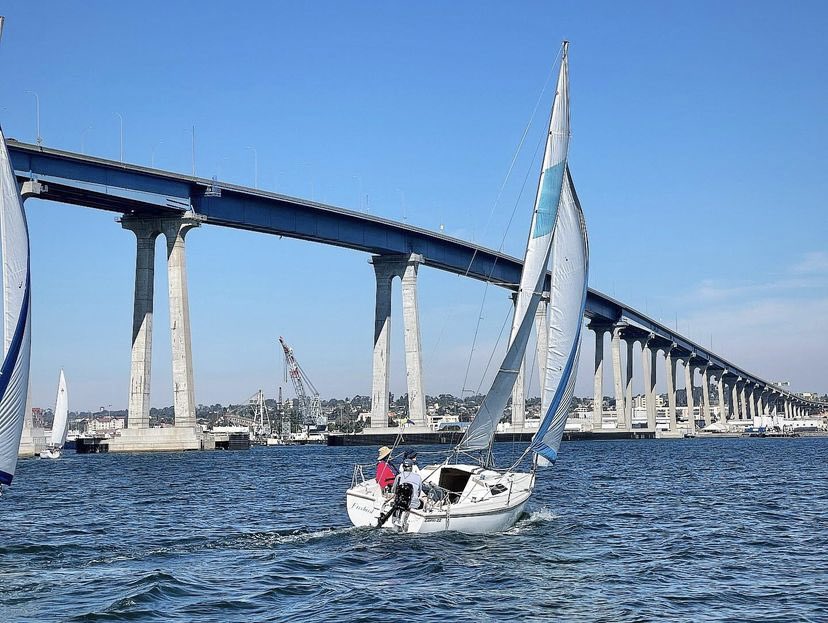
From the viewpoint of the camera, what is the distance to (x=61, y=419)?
94.4 metres

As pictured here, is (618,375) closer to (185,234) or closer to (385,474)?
(185,234)

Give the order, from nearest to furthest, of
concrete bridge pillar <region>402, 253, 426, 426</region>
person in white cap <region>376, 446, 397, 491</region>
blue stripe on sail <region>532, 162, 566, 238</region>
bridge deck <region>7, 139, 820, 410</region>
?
person in white cap <region>376, 446, 397, 491</region> < blue stripe on sail <region>532, 162, 566, 238</region> < bridge deck <region>7, 139, 820, 410</region> < concrete bridge pillar <region>402, 253, 426, 426</region>

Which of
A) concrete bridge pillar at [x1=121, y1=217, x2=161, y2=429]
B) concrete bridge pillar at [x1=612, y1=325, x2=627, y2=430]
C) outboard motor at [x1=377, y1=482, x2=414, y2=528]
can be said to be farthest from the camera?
concrete bridge pillar at [x1=612, y1=325, x2=627, y2=430]

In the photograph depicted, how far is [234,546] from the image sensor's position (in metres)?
25.6

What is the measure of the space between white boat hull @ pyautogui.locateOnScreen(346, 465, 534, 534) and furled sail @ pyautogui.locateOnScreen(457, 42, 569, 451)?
162 cm

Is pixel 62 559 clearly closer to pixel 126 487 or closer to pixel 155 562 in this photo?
pixel 155 562

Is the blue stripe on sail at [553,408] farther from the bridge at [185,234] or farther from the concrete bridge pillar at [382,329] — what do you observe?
the concrete bridge pillar at [382,329]

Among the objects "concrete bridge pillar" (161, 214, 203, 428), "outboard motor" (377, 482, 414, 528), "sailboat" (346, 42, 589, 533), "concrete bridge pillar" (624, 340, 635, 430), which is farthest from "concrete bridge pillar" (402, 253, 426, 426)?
"outboard motor" (377, 482, 414, 528)

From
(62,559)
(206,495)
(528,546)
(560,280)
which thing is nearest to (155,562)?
(62,559)

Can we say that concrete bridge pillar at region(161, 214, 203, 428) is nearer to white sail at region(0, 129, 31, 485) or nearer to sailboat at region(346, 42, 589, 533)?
sailboat at region(346, 42, 589, 533)

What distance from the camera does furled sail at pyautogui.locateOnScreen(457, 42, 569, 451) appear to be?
30.8 metres

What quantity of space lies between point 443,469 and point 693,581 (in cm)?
951

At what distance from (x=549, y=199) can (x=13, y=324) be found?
647 inches

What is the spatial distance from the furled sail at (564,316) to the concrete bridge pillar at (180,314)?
55.3 meters
